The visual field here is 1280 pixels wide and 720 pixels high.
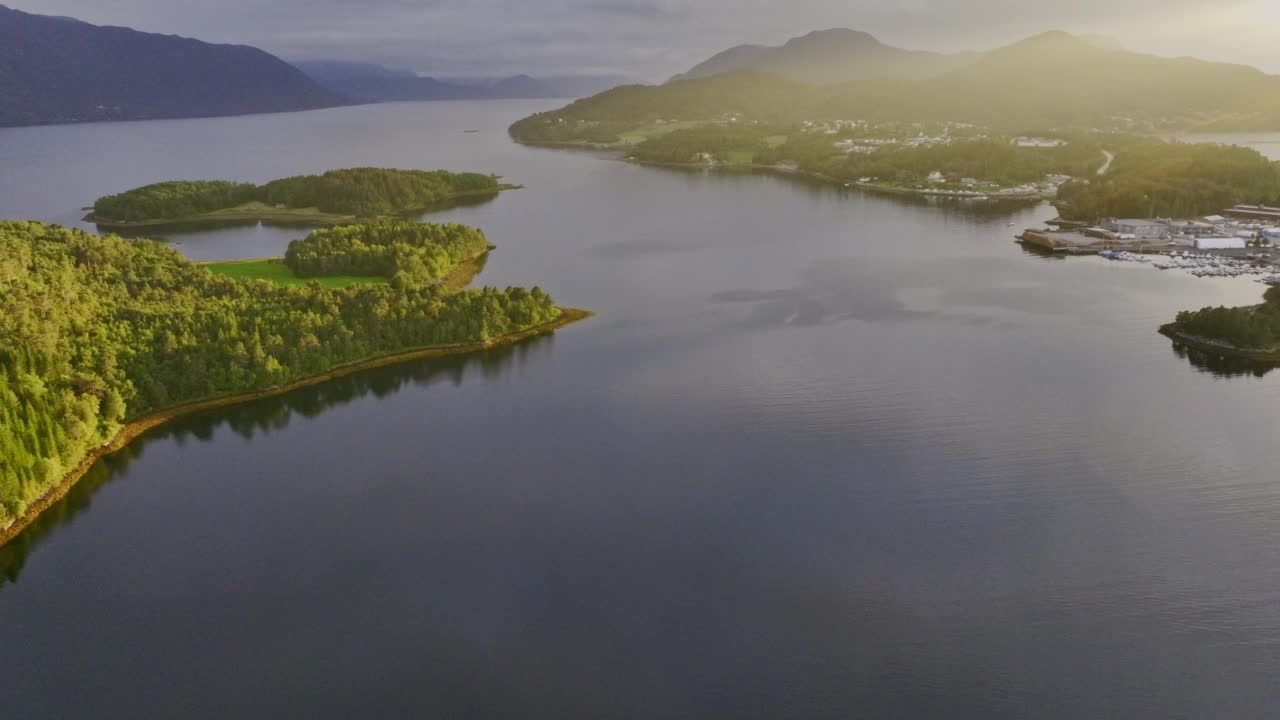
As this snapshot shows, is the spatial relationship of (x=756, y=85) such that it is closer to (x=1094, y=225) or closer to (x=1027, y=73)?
A: (x=1027, y=73)

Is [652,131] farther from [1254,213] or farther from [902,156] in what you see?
[1254,213]

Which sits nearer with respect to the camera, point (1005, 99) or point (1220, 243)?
point (1220, 243)

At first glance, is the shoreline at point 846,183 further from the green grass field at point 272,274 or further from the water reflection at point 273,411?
the water reflection at point 273,411

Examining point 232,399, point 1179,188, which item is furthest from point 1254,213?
point 232,399

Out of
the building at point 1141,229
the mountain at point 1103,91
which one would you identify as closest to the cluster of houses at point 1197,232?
the building at point 1141,229

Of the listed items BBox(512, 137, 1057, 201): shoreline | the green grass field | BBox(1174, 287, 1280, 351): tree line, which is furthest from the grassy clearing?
BBox(1174, 287, 1280, 351): tree line

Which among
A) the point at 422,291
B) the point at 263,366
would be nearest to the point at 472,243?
the point at 422,291

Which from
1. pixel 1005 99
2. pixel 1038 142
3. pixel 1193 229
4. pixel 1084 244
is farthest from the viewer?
pixel 1005 99
